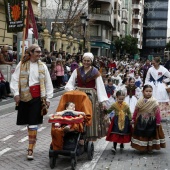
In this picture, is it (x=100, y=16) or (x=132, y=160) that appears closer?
(x=132, y=160)

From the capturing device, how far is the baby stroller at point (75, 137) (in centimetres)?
662

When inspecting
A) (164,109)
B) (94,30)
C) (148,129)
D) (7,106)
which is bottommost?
(7,106)

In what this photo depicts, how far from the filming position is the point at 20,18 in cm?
1533

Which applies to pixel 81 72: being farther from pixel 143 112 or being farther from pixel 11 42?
pixel 11 42

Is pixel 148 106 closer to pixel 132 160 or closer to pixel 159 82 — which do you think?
pixel 132 160

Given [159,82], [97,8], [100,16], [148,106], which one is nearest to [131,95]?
[159,82]

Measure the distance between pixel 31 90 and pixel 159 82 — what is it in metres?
5.60

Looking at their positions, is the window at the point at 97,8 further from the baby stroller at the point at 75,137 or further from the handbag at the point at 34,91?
the baby stroller at the point at 75,137

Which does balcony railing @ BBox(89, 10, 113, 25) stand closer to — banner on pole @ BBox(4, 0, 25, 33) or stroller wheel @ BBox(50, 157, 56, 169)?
banner on pole @ BBox(4, 0, 25, 33)

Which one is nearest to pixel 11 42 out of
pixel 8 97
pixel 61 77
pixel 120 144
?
pixel 61 77

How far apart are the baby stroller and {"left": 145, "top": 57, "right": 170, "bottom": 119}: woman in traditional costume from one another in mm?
5026

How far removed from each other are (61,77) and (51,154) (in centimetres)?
1552

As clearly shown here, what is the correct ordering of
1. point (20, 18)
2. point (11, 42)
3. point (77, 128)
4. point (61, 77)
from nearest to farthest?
point (77, 128) → point (20, 18) → point (61, 77) → point (11, 42)

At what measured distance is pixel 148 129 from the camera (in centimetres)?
785
